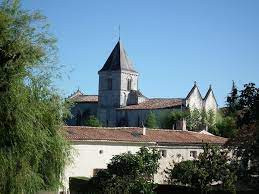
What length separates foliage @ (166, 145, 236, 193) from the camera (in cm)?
2570

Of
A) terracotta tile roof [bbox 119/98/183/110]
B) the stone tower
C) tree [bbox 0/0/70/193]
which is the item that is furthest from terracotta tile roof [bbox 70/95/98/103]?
tree [bbox 0/0/70/193]

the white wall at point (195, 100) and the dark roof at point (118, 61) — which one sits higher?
the dark roof at point (118, 61)

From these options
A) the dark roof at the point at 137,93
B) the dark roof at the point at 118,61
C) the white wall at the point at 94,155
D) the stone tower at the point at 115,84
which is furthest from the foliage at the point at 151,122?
the white wall at the point at 94,155

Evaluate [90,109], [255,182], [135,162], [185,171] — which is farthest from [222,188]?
[90,109]

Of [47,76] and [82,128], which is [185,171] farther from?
[47,76]

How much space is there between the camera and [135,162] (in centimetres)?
2395

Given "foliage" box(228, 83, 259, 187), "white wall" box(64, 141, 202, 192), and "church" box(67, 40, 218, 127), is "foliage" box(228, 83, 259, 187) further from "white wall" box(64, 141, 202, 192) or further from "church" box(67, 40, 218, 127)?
"church" box(67, 40, 218, 127)

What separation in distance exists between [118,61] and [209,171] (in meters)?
65.2

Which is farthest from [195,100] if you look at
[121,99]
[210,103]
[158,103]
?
[121,99]

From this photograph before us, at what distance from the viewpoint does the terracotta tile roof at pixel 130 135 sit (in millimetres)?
32231

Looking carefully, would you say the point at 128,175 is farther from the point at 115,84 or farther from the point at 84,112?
the point at 84,112

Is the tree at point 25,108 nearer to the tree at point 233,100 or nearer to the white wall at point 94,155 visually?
the tree at point 233,100

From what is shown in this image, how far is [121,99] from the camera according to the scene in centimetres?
8894

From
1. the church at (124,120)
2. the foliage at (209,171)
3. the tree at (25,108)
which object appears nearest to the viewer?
the tree at (25,108)
